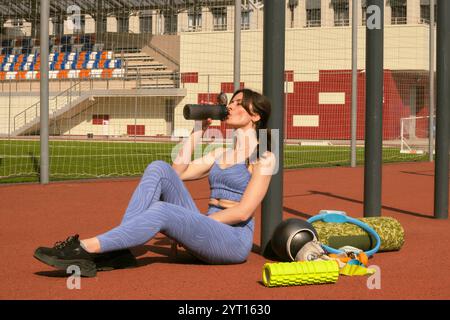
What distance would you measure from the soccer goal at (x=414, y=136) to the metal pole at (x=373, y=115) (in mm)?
20788

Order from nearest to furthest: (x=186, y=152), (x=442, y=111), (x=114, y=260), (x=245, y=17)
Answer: (x=114, y=260) < (x=186, y=152) < (x=442, y=111) < (x=245, y=17)

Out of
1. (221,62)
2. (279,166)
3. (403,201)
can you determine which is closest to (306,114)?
(221,62)

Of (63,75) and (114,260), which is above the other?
(63,75)

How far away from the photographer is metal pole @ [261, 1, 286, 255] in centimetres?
578

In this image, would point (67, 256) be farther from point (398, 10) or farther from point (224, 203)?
point (398, 10)

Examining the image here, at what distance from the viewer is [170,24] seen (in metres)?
48.1

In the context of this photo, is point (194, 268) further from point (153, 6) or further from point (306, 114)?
point (153, 6)

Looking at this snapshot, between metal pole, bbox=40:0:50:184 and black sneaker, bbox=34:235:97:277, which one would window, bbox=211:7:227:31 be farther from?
black sneaker, bbox=34:235:97:277

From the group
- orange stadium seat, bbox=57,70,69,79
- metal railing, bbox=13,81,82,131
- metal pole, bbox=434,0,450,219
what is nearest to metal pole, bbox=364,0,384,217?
metal pole, bbox=434,0,450,219

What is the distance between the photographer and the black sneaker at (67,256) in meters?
4.48

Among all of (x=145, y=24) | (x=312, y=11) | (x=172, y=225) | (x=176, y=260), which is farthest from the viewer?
(x=312, y=11)

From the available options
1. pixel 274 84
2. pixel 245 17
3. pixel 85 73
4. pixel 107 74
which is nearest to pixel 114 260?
pixel 274 84

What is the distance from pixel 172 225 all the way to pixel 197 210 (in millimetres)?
390

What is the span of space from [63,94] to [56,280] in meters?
38.7
